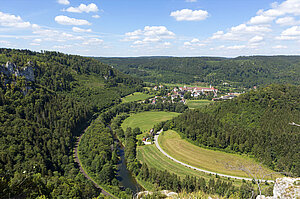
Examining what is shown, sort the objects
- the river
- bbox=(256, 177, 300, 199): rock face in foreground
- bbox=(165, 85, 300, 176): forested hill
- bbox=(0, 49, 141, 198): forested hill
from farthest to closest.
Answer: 1. bbox=(165, 85, 300, 176): forested hill
2. the river
3. bbox=(0, 49, 141, 198): forested hill
4. bbox=(256, 177, 300, 199): rock face in foreground

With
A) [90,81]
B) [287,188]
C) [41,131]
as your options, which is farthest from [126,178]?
[90,81]

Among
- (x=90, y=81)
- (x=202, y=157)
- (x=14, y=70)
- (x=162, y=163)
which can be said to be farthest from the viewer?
(x=90, y=81)

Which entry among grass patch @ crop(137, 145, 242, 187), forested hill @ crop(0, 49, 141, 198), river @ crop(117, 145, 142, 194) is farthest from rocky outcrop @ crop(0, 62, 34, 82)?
grass patch @ crop(137, 145, 242, 187)

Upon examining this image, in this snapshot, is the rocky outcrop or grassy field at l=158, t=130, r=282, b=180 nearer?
grassy field at l=158, t=130, r=282, b=180

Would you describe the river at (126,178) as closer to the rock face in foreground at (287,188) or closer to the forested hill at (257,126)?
the forested hill at (257,126)

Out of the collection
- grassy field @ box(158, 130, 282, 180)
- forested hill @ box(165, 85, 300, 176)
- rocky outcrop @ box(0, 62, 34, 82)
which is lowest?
grassy field @ box(158, 130, 282, 180)

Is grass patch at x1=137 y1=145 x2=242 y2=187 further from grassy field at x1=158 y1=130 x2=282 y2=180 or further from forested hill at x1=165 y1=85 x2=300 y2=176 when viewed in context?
forested hill at x1=165 y1=85 x2=300 y2=176

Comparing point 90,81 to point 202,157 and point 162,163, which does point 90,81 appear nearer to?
point 162,163

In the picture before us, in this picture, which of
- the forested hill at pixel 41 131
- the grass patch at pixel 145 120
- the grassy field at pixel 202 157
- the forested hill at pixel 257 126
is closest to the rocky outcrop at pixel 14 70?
the forested hill at pixel 41 131
